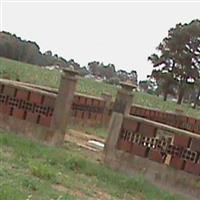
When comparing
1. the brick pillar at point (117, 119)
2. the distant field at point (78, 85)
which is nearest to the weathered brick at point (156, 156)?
the brick pillar at point (117, 119)

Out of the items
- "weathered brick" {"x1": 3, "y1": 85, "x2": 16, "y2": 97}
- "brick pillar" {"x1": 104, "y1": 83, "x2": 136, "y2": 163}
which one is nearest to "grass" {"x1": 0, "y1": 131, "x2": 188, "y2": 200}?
"brick pillar" {"x1": 104, "y1": 83, "x2": 136, "y2": 163}

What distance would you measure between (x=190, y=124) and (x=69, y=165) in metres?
11.6

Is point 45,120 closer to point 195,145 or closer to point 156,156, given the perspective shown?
point 156,156

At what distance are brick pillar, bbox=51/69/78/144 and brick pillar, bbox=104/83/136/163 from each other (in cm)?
98

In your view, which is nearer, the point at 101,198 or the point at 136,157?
the point at 101,198

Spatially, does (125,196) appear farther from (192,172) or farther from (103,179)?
(192,172)

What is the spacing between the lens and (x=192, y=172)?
30.2ft

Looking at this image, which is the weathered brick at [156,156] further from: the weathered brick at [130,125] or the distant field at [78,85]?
the distant field at [78,85]

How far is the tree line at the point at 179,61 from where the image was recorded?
51.8 m

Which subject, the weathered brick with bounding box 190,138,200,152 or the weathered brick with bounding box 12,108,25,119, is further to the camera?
the weathered brick with bounding box 12,108,25,119

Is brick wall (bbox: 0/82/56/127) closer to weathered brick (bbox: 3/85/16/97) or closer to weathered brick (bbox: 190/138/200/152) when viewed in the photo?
weathered brick (bbox: 3/85/16/97)

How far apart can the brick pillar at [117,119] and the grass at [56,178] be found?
30 cm

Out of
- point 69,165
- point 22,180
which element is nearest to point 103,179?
point 69,165

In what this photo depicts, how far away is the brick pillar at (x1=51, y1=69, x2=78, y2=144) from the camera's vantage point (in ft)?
34.3
